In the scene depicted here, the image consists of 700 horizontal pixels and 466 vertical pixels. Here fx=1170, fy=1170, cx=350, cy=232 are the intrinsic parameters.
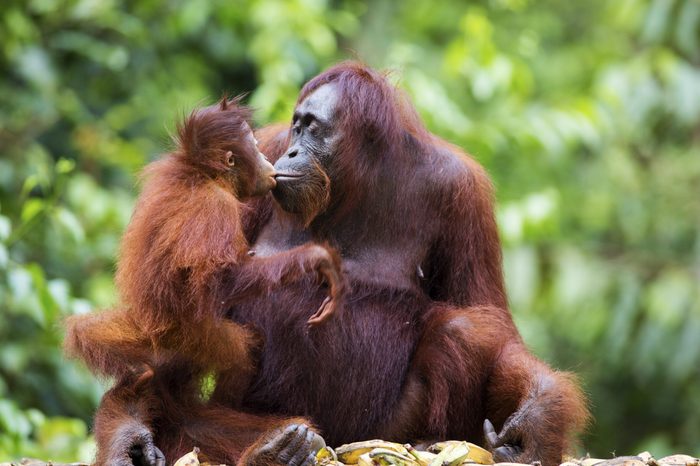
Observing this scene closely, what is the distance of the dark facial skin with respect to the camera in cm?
387

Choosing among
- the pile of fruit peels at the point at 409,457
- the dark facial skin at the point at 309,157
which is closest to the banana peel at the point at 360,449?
the pile of fruit peels at the point at 409,457

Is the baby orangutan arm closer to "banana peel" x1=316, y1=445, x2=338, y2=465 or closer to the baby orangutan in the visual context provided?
the baby orangutan

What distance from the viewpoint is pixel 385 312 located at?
3969mm

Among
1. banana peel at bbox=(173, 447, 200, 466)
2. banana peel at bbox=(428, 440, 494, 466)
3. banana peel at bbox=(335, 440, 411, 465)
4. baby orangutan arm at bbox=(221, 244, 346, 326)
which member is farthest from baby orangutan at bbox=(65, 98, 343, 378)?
banana peel at bbox=(428, 440, 494, 466)

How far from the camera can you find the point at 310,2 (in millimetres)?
7988

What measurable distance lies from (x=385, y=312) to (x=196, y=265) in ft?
2.64

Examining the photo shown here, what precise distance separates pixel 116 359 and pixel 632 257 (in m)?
5.87

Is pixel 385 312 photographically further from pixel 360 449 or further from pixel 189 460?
pixel 189 460

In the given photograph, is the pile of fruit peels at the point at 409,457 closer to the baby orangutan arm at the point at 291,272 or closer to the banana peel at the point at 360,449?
the banana peel at the point at 360,449

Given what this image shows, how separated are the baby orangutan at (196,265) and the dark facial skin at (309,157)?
0.07m

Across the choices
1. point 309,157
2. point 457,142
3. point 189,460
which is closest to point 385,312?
point 309,157

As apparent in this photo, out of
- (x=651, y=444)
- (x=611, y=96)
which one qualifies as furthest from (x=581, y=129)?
(x=651, y=444)

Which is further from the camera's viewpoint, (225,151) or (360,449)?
(225,151)

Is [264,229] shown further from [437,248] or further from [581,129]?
[581,129]
